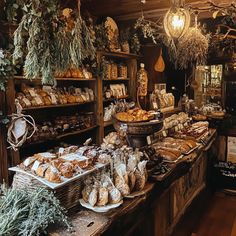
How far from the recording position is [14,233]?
124 centimetres

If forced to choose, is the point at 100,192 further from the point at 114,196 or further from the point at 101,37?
the point at 101,37

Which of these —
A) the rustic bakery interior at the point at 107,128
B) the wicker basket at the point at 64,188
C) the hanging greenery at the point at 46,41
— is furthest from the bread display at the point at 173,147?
the hanging greenery at the point at 46,41

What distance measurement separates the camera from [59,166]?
5.16ft

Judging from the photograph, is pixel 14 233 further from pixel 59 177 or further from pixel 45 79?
pixel 45 79

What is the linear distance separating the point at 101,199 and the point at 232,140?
11.4 feet

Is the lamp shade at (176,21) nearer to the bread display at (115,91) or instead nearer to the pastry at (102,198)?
the pastry at (102,198)

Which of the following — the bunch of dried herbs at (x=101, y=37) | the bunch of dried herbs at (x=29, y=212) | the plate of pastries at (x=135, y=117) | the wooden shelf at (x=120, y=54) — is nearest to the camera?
the bunch of dried herbs at (x=29, y=212)

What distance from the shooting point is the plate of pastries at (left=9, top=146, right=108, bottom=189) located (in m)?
1.47

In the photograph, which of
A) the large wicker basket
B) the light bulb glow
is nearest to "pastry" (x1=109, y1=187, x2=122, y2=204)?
the large wicker basket

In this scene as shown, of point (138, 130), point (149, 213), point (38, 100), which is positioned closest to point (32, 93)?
point (38, 100)

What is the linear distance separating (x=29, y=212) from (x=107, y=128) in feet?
8.65

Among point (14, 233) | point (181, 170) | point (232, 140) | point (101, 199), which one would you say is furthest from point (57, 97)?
point (232, 140)

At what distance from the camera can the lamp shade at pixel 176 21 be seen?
2.21 metres

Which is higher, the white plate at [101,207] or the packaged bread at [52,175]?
the packaged bread at [52,175]
